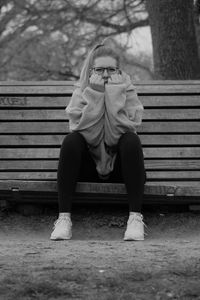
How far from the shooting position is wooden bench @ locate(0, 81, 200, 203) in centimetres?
578

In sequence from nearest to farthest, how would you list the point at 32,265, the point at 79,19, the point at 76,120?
the point at 32,265 < the point at 76,120 < the point at 79,19

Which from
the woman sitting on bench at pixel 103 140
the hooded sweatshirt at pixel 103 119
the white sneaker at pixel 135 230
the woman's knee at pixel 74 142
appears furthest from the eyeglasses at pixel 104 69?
the white sneaker at pixel 135 230

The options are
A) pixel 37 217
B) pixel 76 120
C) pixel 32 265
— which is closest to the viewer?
pixel 32 265

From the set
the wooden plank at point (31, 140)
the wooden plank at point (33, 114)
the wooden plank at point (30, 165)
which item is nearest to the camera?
the wooden plank at point (30, 165)

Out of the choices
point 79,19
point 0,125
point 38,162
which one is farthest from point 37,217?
point 79,19

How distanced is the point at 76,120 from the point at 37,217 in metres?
0.97

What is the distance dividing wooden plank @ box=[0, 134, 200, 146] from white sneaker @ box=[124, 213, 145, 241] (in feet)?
3.57

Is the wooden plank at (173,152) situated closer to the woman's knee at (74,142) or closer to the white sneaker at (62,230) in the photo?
the woman's knee at (74,142)

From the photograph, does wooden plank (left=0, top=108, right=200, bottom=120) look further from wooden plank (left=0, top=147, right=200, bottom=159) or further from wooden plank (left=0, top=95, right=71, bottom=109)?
wooden plank (left=0, top=147, right=200, bottom=159)

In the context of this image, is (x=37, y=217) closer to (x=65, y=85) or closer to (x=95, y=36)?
(x=65, y=85)

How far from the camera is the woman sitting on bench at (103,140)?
500cm

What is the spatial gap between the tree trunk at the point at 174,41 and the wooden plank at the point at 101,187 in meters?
2.68

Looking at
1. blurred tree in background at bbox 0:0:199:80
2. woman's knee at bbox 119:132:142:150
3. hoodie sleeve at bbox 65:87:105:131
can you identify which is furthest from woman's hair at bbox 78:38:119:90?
blurred tree in background at bbox 0:0:199:80

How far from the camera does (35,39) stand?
17.2 metres
